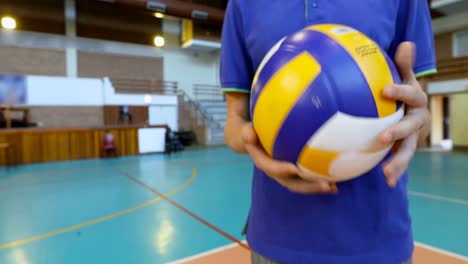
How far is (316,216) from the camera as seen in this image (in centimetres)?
57

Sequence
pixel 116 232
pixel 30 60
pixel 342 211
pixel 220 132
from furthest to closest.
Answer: pixel 220 132 < pixel 30 60 < pixel 116 232 < pixel 342 211

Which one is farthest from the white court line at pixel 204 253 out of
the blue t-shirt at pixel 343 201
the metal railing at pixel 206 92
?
the metal railing at pixel 206 92

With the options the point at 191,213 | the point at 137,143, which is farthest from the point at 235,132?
the point at 137,143

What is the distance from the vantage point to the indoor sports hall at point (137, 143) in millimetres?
2732

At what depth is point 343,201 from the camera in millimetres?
569

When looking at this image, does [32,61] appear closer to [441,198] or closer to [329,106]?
[441,198]

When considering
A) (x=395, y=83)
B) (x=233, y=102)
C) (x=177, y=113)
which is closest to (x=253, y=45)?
(x=233, y=102)

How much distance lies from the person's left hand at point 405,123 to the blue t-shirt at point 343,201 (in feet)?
0.29

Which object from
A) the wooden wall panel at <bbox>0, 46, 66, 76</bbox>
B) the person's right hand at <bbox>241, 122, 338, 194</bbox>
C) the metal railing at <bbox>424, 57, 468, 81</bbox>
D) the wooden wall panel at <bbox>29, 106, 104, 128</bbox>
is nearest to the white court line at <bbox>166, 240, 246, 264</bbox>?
the person's right hand at <bbox>241, 122, 338, 194</bbox>

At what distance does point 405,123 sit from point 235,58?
397 mm

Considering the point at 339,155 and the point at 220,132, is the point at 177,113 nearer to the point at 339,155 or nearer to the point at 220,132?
the point at 220,132

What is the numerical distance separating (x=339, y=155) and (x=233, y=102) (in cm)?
32

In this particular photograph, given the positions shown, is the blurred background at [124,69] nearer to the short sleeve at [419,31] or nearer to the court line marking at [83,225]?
the court line marking at [83,225]

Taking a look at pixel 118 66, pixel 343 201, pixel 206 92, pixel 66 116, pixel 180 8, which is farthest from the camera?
pixel 206 92
